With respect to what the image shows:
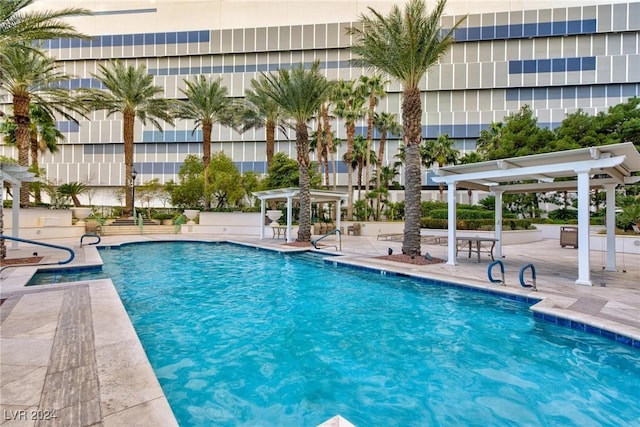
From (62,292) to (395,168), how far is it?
108 feet

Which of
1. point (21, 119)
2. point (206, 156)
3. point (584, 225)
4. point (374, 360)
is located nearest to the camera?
point (374, 360)

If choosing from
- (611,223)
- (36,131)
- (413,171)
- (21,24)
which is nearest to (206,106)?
(36,131)

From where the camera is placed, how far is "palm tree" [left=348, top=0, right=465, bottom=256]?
10906 mm

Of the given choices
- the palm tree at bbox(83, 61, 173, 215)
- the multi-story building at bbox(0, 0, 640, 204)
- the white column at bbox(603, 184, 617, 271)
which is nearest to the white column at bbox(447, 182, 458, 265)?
the white column at bbox(603, 184, 617, 271)

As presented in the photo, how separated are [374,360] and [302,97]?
45.9ft

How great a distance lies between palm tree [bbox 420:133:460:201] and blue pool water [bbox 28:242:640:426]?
27230mm

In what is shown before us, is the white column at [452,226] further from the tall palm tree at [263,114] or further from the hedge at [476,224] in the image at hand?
the tall palm tree at [263,114]

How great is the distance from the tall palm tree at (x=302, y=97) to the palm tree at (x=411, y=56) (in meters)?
4.24

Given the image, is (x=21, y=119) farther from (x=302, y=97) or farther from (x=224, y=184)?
(x=302, y=97)

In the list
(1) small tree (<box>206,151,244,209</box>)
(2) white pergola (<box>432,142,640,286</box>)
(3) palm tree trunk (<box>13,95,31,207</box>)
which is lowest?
(2) white pergola (<box>432,142,640,286</box>)

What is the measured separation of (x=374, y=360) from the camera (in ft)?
15.1

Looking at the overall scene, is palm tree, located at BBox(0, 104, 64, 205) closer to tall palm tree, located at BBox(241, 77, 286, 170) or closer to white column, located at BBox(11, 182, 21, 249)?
white column, located at BBox(11, 182, 21, 249)

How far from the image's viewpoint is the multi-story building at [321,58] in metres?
Result: 33.8

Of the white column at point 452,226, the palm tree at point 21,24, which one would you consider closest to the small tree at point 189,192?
the palm tree at point 21,24
